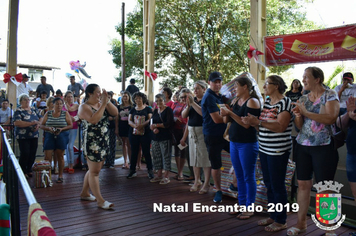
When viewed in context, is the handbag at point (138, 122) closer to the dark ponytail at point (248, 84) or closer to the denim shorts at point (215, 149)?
the denim shorts at point (215, 149)

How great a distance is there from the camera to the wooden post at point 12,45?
28.6 ft

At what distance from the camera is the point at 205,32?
18453mm

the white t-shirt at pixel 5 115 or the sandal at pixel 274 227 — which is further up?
the white t-shirt at pixel 5 115

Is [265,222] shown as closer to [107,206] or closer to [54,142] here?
[107,206]

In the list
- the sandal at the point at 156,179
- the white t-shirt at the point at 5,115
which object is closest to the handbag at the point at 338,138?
the sandal at the point at 156,179

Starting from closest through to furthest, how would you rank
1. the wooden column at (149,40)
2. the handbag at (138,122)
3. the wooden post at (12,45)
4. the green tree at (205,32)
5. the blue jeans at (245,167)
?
1. the blue jeans at (245,167)
2. the handbag at (138,122)
3. the wooden post at (12,45)
4. the wooden column at (149,40)
5. the green tree at (205,32)

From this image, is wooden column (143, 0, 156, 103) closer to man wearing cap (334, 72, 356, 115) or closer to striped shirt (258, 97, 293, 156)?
man wearing cap (334, 72, 356, 115)

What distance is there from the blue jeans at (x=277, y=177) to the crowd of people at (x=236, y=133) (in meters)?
0.01

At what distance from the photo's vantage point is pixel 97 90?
3.96 metres

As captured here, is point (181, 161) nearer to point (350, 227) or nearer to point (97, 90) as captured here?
point (97, 90)

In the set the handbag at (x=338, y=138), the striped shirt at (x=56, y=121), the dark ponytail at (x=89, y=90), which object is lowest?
the handbag at (x=338, y=138)

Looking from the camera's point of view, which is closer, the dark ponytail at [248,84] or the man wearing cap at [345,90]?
the dark ponytail at [248,84]

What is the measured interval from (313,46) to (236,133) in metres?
5.36

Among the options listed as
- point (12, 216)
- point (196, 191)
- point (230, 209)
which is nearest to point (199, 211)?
point (230, 209)
